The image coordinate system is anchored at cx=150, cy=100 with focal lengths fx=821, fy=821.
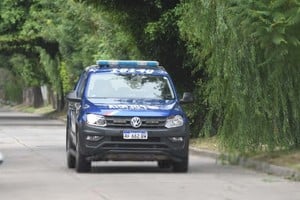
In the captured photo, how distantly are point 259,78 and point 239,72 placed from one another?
1.50 feet

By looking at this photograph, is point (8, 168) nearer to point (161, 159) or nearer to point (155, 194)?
point (161, 159)

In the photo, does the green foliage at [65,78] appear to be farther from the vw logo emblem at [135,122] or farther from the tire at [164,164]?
the vw logo emblem at [135,122]

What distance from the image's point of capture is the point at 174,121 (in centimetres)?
1573

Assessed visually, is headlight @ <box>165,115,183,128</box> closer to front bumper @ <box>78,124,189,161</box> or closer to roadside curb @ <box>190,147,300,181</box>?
front bumper @ <box>78,124,189,161</box>

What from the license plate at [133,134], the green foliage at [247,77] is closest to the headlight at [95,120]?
the license plate at [133,134]

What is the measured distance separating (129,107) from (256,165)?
3136mm

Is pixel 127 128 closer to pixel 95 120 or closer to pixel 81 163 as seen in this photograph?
pixel 95 120

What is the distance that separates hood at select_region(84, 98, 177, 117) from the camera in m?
15.5

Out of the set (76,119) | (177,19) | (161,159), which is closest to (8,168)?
(76,119)

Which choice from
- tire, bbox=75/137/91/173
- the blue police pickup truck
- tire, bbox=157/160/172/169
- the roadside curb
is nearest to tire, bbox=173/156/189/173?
the blue police pickup truck

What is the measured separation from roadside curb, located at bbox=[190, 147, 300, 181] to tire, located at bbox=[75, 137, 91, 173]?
11.5 ft

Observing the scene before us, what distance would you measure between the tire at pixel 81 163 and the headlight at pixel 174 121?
1708 mm

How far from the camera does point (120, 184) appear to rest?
45.3 ft

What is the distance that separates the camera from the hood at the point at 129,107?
50.8ft
